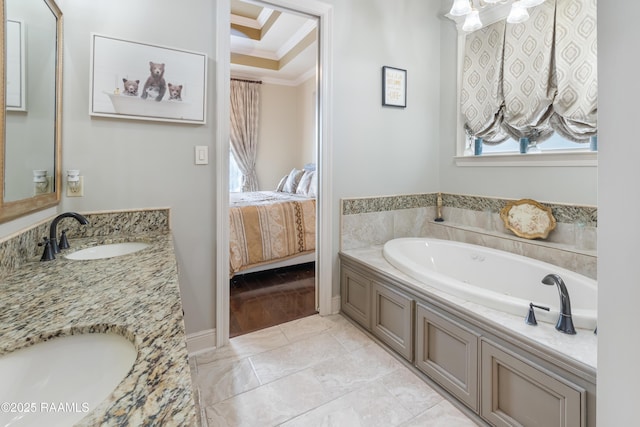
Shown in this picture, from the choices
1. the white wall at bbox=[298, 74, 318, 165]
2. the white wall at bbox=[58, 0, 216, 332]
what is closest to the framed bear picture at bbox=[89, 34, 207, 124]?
the white wall at bbox=[58, 0, 216, 332]

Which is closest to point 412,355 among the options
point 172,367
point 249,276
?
point 172,367

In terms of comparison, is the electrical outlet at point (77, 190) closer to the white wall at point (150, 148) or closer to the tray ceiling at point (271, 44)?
the white wall at point (150, 148)

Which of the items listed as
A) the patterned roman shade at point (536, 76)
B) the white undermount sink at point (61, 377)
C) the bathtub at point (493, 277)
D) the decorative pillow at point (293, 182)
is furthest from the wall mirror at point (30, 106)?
the decorative pillow at point (293, 182)

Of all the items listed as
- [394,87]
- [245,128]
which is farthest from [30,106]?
[245,128]

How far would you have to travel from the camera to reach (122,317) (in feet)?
2.35

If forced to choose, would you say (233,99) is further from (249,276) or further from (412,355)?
(412,355)

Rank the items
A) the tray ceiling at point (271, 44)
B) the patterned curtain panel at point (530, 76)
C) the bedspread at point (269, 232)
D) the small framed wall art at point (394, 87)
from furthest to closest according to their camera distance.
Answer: the tray ceiling at point (271, 44) < the bedspread at point (269, 232) < the small framed wall art at point (394, 87) < the patterned curtain panel at point (530, 76)

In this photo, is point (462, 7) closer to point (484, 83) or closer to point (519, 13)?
point (519, 13)

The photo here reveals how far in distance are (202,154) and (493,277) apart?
2191 millimetres

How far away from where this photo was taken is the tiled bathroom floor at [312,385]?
4.85 ft

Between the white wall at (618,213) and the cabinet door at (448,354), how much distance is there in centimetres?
81

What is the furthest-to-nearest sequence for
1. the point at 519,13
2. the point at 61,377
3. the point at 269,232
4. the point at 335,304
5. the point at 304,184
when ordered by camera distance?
the point at 304,184, the point at 269,232, the point at 335,304, the point at 519,13, the point at 61,377

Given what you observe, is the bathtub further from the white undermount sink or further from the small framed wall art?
the white undermount sink

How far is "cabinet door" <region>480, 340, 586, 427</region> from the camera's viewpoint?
1116 millimetres
